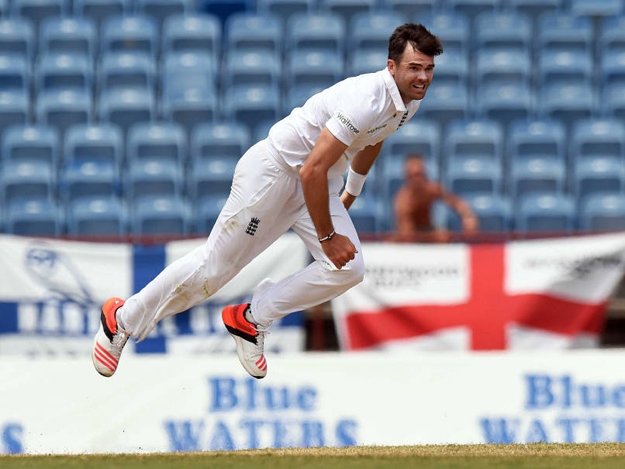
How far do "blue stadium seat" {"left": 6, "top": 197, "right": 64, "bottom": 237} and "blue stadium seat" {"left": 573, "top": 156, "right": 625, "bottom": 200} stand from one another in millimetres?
4554

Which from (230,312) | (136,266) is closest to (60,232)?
(136,266)

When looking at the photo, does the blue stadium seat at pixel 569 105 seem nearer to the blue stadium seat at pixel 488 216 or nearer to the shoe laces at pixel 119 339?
the blue stadium seat at pixel 488 216

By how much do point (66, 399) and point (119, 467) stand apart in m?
2.04

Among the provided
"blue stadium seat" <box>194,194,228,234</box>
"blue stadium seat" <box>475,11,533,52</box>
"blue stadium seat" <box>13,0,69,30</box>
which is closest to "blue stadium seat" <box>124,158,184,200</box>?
"blue stadium seat" <box>194,194,228,234</box>

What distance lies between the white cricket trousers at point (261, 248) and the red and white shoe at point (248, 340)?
2.9 inches

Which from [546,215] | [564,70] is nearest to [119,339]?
[546,215]

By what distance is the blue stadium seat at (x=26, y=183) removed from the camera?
11.8 metres

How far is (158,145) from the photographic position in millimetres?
12148

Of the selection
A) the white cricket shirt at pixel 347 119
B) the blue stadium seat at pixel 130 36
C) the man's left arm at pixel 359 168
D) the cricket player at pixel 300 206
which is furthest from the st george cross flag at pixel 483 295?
the blue stadium seat at pixel 130 36

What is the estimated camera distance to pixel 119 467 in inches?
253

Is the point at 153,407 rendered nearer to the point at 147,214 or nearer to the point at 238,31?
the point at 147,214

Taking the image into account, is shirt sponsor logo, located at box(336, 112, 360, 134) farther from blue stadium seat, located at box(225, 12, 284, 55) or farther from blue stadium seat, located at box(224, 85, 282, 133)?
blue stadium seat, located at box(225, 12, 284, 55)

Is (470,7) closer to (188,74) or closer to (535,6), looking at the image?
(535,6)

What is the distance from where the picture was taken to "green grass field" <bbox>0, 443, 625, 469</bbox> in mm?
6410
